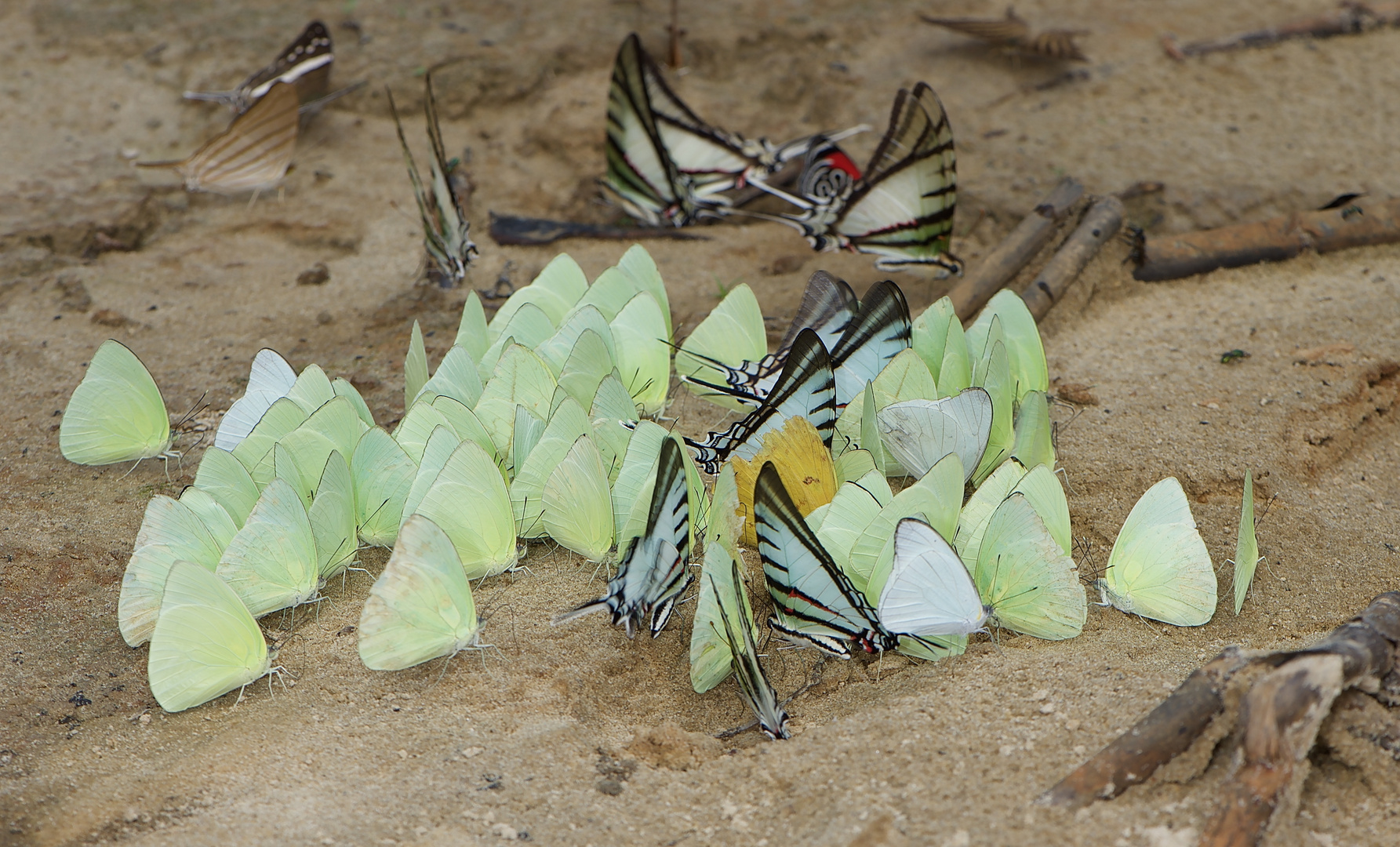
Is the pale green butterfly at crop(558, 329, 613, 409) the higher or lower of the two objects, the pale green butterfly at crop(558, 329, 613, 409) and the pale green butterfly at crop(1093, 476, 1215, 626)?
the higher

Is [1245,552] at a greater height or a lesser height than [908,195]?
lesser

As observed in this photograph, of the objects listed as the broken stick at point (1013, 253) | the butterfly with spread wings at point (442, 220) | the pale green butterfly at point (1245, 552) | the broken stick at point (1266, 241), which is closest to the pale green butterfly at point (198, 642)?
the butterfly with spread wings at point (442, 220)

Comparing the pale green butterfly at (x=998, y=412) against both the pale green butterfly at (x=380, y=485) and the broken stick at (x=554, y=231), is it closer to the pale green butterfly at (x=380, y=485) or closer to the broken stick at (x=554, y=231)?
the pale green butterfly at (x=380, y=485)

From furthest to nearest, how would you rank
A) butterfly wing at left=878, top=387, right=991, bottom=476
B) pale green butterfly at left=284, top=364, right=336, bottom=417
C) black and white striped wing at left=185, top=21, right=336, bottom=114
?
black and white striped wing at left=185, top=21, right=336, bottom=114 < pale green butterfly at left=284, top=364, right=336, bottom=417 < butterfly wing at left=878, top=387, right=991, bottom=476

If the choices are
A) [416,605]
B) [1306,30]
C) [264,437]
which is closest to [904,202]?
[264,437]

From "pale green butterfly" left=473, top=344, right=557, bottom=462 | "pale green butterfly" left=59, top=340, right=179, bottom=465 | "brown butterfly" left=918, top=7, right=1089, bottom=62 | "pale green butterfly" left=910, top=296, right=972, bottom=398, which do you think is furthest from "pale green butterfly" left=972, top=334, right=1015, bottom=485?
"brown butterfly" left=918, top=7, right=1089, bottom=62

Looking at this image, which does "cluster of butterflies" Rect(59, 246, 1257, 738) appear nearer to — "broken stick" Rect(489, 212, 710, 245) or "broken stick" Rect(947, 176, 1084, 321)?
"broken stick" Rect(947, 176, 1084, 321)

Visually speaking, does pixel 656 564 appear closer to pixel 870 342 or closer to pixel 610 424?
pixel 610 424
